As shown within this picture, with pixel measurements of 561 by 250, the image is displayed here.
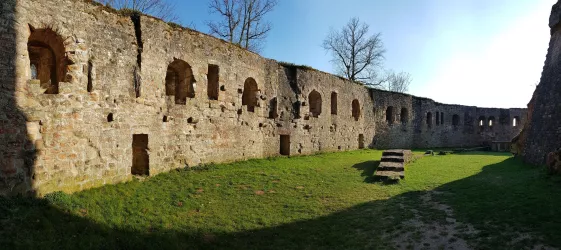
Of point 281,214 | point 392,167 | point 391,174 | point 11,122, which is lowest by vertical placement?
point 281,214

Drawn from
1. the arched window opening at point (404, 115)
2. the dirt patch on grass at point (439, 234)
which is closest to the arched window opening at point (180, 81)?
the dirt patch on grass at point (439, 234)

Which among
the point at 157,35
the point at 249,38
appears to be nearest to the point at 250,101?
the point at 157,35

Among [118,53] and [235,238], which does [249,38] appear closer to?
[118,53]

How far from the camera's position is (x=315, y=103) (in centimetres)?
1848

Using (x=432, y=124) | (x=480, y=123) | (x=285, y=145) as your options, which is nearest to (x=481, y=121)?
(x=480, y=123)

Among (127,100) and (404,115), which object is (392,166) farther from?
(404,115)

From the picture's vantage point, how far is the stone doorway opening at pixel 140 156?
32.5 feet

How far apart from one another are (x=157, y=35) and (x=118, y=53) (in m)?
1.53

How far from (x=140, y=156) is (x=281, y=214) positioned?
4.60 meters

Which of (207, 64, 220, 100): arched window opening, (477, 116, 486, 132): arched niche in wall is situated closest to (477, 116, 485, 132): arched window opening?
(477, 116, 486, 132): arched niche in wall

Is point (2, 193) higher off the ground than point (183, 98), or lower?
lower

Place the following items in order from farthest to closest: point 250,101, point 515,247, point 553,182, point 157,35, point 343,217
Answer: point 250,101
point 157,35
point 553,182
point 343,217
point 515,247

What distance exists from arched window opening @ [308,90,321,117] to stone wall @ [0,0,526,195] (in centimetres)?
6

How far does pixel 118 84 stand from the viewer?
9.00 m
